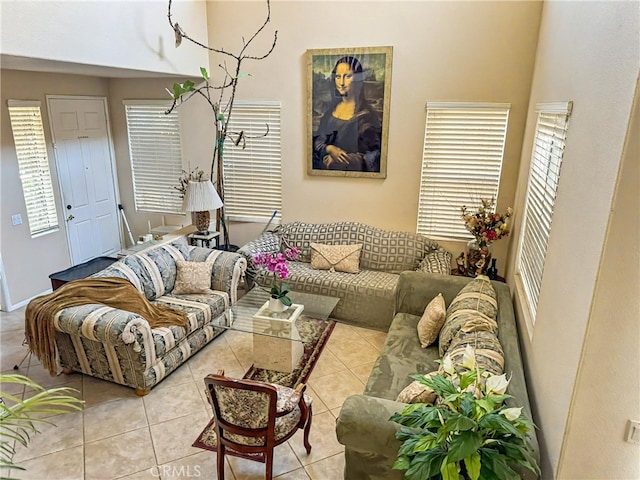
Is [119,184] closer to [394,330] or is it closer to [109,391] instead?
[109,391]

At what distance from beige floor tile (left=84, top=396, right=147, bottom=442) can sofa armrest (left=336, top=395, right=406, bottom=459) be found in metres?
1.77

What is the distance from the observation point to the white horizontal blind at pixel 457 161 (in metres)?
4.54

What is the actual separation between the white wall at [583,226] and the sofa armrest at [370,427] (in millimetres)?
712

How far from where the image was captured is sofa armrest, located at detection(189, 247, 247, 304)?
4398 mm

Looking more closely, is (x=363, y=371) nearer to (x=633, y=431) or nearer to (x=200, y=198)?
(x=633, y=431)

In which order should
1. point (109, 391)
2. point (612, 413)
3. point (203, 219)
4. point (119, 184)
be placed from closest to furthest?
1. point (612, 413)
2. point (109, 391)
3. point (203, 219)
4. point (119, 184)

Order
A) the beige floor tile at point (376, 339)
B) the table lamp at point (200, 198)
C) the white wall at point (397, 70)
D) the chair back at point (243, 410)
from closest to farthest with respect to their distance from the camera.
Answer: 1. the chair back at point (243, 410)
2. the beige floor tile at point (376, 339)
3. the white wall at point (397, 70)
4. the table lamp at point (200, 198)

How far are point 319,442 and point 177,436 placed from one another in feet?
3.33

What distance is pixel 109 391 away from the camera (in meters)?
3.47

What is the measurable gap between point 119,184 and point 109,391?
3.65 m

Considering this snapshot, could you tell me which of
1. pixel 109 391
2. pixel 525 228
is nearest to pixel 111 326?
pixel 109 391

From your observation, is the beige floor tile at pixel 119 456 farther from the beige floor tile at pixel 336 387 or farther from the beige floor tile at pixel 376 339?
the beige floor tile at pixel 376 339

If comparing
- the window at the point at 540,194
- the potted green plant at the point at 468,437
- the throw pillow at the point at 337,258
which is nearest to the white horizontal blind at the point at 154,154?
the throw pillow at the point at 337,258

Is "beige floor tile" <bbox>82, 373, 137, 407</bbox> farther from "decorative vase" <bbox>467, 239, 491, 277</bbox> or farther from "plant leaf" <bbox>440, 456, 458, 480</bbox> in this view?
"decorative vase" <bbox>467, 239, 491, 277</bbox>
